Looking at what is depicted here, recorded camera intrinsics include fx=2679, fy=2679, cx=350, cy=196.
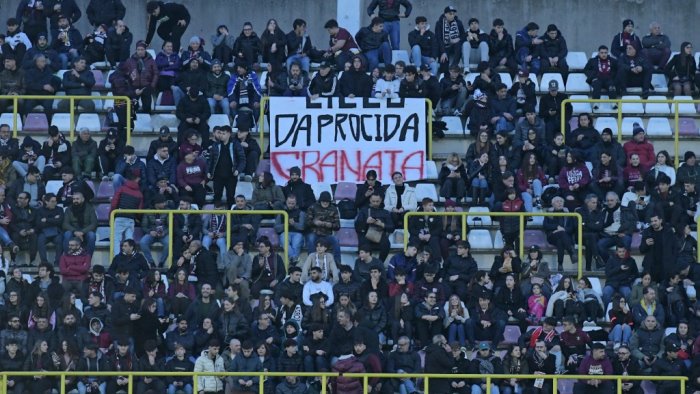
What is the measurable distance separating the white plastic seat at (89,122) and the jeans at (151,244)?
3024mm

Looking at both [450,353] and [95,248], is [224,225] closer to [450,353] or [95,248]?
[95,248]

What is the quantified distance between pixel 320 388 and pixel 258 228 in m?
3.61

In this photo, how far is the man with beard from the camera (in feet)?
115

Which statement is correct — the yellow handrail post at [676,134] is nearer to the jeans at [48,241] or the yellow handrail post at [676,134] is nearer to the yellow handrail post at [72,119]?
the yellow handrail post at [72,119]

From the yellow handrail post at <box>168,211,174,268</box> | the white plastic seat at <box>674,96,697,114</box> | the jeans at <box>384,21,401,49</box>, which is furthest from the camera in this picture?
the jeans at <box>384,21,401,49</box>

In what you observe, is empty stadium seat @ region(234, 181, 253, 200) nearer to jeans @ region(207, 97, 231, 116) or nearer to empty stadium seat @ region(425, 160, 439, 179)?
jeans @ region(207, 97, 231, 116)

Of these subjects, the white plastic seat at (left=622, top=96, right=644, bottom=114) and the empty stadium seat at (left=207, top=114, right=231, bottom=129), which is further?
the white plastic seat at (left=622, top=96, right=644, bottom=114)

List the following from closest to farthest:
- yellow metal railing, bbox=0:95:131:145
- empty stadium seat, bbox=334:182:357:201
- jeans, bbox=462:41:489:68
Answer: empty stadium seat, bbox=334:182:357:201, yellow metal railing, bbox=0:95:131:145, jeans, bbox=462:41:489:68

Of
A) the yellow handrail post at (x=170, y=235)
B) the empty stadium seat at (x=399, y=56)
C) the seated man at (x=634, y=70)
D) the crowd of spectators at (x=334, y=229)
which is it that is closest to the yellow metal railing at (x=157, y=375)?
the crowd of spectators at (x=334, y=229)

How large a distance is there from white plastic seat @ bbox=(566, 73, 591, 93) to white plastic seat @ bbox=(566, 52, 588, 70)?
628 mm

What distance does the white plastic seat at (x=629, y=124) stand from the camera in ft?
125

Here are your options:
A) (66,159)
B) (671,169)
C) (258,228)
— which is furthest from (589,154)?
(66,159)

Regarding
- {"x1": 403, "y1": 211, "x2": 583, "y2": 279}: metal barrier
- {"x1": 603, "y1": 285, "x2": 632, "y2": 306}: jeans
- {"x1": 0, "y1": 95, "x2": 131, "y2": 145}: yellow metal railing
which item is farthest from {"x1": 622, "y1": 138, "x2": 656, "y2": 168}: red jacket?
{"x1": 0, "y1": 95, "x2": 131, "y2": 145}: yellow metal railing

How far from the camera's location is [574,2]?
42969 mm
